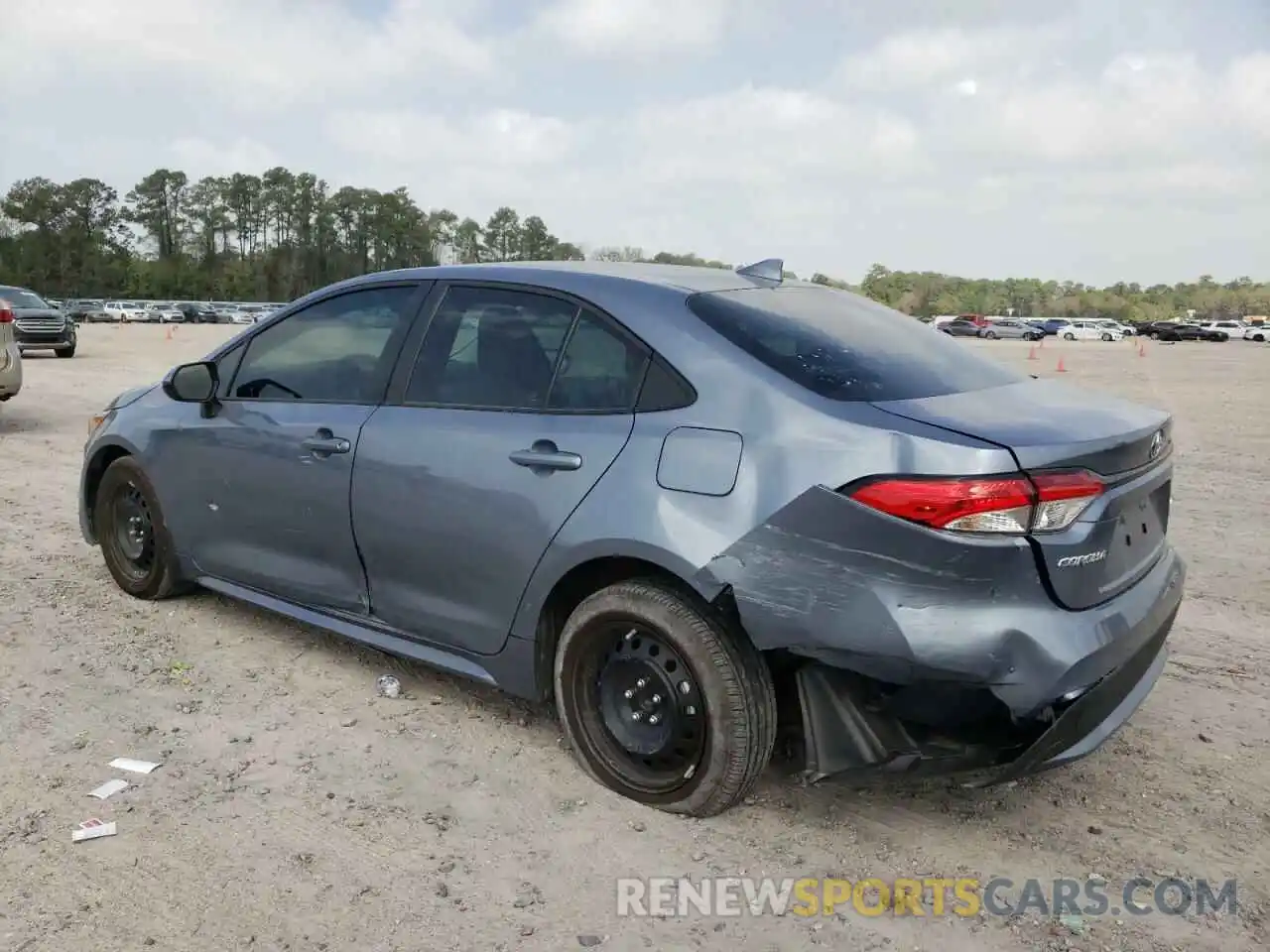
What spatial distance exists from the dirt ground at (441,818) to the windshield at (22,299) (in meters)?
20.1

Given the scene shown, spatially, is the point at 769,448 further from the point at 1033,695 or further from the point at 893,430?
the point at 1033,695

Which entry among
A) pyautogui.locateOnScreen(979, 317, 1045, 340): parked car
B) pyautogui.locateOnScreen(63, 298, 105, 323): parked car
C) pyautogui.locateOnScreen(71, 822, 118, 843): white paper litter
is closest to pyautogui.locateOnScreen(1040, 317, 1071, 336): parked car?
pyautogui.locateOnScreen(979, 317, 1045, 340): parked car

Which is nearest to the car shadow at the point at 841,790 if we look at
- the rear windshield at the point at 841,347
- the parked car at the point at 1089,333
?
the rear windshield at the point at 841,347

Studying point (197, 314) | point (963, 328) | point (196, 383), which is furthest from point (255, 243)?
point (196, 383)

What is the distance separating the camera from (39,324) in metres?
21.6

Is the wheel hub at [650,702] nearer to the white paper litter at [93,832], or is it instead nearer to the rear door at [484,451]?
the rear door at [484,451]

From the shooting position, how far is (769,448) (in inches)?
110

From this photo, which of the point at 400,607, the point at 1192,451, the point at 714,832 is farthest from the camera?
the point at 1192,451

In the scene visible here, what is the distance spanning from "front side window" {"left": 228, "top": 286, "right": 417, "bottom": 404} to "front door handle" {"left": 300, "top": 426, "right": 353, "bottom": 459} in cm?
15

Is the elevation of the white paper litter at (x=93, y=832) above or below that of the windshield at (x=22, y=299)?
below

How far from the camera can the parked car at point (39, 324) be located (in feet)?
70.2

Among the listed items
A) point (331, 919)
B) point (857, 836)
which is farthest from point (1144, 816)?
point (331, 919)

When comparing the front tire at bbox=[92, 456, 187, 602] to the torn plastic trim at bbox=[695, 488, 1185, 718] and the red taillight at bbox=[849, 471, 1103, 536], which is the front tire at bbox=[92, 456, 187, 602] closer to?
the torn plastic trim at bbox=[695, 488, 1185, 718]

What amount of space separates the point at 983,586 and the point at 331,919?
71.8 inches
